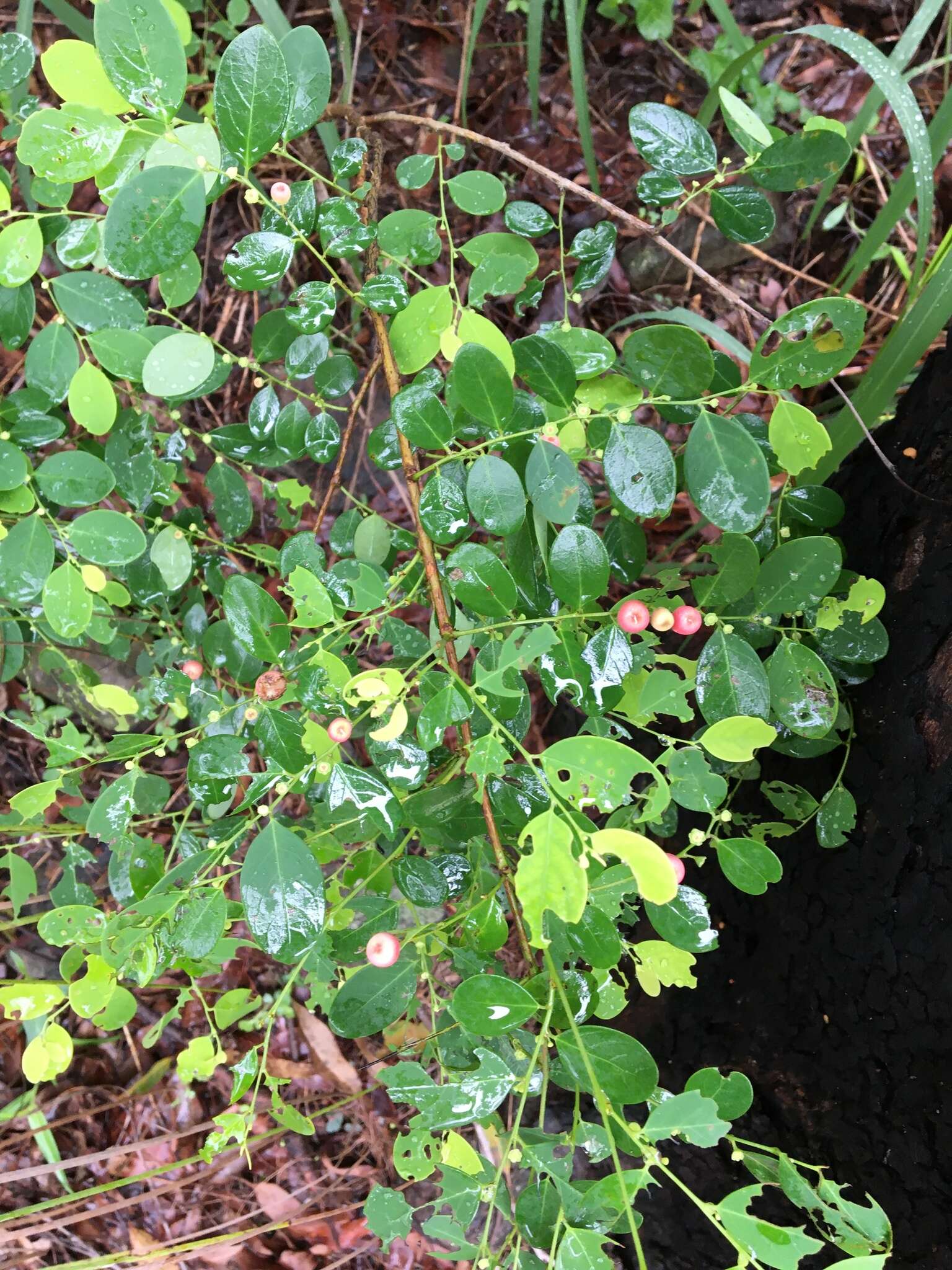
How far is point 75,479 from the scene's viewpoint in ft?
3.26

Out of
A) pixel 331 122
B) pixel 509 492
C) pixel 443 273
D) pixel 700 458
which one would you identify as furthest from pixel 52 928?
pixel 443 273

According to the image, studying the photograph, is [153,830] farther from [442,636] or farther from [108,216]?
[108,216]

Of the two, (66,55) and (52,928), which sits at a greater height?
(66,55)

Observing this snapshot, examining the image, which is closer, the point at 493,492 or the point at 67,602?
the point at 493,492

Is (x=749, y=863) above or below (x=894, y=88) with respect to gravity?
below

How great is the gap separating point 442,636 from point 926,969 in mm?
581

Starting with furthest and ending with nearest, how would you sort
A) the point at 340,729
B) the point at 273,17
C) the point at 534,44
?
the point at 534,44 → the point at 273,17 → the point at 340,729

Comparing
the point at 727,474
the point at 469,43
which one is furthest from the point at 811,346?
the point at 469,43

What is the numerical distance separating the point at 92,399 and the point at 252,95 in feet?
1.27

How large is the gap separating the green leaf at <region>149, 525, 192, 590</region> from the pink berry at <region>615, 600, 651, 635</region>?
0.62m

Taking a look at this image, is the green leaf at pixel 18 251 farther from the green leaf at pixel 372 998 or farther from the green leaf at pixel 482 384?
the green leaf at pixel 372 998

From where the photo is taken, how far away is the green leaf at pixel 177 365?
2.73ft

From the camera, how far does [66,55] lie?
0.72m

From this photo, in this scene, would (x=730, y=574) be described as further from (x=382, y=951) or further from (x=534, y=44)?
(x=534, y=44)
